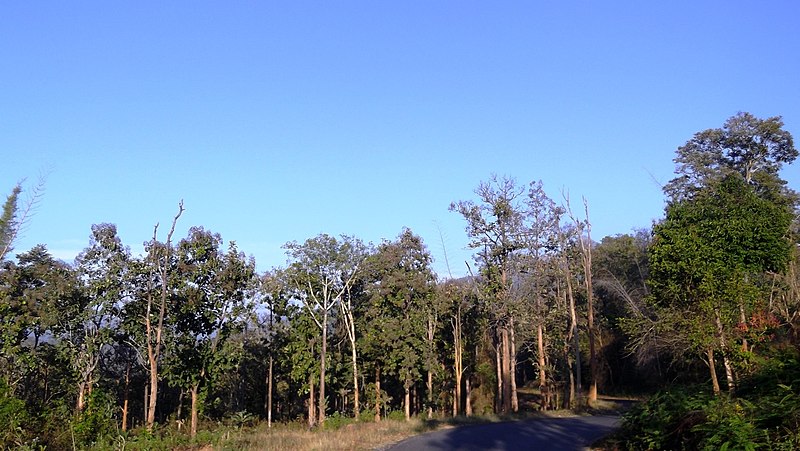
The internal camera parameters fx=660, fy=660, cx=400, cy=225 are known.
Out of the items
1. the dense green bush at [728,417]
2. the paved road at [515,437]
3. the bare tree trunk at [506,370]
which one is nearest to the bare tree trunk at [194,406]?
the paved road at [515,437]

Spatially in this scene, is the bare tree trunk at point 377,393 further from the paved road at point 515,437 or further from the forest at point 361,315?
the paved road at point 515,437

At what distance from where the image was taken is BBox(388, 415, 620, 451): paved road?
15.9 m

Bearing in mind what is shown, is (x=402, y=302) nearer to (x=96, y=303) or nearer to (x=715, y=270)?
(x=96, y=303)

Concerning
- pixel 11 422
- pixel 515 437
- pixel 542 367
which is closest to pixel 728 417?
pixel 515 437

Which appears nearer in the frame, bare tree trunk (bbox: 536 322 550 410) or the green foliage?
the green foliage

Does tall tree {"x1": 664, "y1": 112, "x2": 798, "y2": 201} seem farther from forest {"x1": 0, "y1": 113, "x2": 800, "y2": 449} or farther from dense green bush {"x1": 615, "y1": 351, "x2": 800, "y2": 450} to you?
dense green bush {"x1": 615, "y1": 351, "x2": 800, "y2": 450}

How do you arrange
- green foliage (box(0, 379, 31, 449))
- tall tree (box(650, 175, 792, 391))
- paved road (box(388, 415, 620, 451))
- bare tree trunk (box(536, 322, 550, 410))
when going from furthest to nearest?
bare tree trunk (box(536, 322, 550, 410)), paved road (box(388, 415, 620, 451)), green foliage (box(0, 379, 31, 449)), tall tree (box(650, 175, 792, 391))

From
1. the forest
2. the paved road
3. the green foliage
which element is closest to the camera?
the green foliage

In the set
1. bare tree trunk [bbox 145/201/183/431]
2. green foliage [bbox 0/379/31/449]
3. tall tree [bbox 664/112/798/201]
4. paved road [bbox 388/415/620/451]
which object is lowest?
paved road [bbox 388/415/620/451]

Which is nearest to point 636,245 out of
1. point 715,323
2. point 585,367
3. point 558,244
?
point 585,367

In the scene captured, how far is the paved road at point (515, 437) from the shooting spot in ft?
52.2

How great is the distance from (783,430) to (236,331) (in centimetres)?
2805

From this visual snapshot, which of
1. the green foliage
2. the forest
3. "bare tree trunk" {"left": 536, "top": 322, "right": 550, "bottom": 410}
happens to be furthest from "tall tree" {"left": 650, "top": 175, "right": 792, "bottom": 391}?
the green foliage

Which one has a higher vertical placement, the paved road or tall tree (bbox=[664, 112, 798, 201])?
tall tree (bbox=[664, 112, 798, 201])
